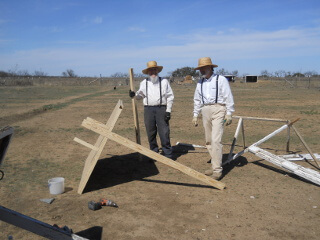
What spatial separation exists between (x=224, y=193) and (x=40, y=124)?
8.96 meters

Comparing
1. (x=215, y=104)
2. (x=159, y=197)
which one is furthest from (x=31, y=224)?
(x=215, y=104)

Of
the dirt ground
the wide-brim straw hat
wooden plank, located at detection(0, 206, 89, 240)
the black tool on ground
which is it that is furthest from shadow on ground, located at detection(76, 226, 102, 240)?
the wide-brim straw hat

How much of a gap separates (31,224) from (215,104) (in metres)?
3.95

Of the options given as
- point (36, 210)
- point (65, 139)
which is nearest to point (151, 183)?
point (36, 210)

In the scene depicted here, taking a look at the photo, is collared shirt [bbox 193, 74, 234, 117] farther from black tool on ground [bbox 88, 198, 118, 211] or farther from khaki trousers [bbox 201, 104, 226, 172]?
black tool on ground [bbox 88, 198, 118, 211]

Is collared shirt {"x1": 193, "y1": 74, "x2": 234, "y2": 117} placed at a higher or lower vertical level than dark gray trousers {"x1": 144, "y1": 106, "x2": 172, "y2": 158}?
higher

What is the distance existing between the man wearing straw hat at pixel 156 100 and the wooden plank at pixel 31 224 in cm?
405

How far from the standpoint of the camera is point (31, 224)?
2.46 metres

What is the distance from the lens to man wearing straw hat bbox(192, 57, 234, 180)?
18.0 ft

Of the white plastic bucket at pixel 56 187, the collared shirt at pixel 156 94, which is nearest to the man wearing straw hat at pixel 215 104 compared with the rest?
the collared shirt at pixel 156 94

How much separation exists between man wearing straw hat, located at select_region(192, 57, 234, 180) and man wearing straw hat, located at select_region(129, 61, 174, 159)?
98 cm

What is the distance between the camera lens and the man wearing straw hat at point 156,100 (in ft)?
21.0

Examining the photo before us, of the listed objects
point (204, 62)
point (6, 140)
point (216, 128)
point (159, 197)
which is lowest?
point (159, 197)

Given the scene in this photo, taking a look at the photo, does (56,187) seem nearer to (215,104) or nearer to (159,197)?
(159,197)
